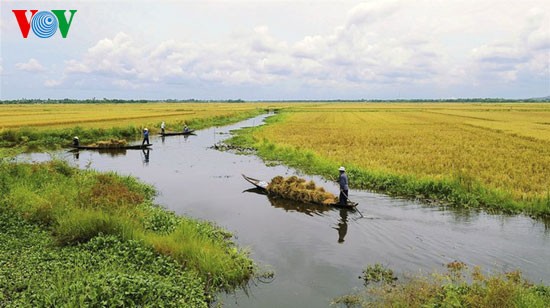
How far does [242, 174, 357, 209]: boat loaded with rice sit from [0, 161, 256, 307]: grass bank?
13.8 feet

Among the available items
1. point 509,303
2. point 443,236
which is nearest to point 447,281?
point 509,303

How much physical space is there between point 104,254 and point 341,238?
6.57 m

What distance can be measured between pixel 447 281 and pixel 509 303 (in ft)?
6.20

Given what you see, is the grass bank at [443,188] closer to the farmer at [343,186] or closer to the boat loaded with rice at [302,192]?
the boat loaded with rice at [302,192]

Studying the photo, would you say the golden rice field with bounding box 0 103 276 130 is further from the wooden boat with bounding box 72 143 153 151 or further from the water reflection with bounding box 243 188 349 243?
the water reflection with bounding box 243 188 349 243

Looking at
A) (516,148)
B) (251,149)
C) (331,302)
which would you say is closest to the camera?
(331,302)

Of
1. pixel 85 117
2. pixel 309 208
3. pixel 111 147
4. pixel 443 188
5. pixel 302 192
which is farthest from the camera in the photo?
pixel 85 117

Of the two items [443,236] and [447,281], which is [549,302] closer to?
[447,281]

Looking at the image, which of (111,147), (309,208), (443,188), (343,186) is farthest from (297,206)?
(111,147)

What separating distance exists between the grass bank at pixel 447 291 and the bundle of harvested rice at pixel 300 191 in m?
5.40

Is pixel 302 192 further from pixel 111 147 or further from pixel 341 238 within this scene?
pixel 111 147

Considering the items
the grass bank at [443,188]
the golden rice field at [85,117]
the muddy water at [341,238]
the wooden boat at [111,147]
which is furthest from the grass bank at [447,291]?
the golden rice field at [85,117]

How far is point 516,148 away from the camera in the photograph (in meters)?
26.0

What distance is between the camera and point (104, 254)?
8.47 meters
